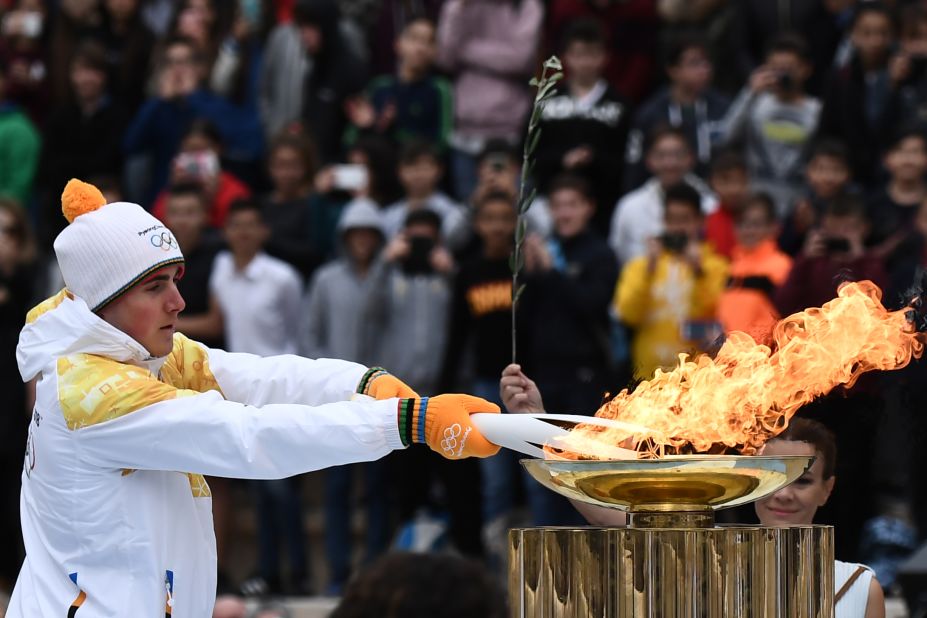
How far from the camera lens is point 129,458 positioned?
3799mm

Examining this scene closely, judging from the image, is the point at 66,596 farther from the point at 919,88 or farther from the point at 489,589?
the point at 919,88

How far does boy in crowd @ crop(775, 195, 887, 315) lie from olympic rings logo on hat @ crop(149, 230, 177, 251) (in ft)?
8.99

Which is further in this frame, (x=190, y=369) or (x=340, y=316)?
(x=340, y=316)

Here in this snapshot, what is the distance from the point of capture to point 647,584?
3619 millimetres

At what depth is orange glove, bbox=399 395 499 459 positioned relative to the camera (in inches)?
147

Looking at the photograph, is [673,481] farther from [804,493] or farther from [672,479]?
[804,493]

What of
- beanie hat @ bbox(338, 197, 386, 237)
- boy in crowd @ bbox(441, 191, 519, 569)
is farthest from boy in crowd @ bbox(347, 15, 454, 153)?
boy in crowd @ bbox(441, 191, 519, 569)

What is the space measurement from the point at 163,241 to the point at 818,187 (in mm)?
4611

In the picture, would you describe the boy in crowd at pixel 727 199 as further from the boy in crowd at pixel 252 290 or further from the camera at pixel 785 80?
the boy in crowd at pixel 252 290

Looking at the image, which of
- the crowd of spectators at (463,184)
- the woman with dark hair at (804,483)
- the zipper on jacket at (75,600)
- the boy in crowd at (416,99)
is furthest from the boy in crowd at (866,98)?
the zipper on jacket at (75,600)

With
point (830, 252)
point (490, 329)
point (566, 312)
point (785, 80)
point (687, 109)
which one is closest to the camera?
point (830, 252)

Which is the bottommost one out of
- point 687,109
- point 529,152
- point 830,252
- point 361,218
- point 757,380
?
point 757,380

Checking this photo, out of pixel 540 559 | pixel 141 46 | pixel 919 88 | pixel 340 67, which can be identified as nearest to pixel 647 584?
pixel 540 559

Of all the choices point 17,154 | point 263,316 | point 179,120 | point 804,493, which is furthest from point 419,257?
point 804,493
